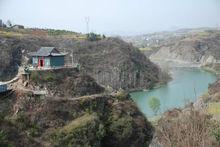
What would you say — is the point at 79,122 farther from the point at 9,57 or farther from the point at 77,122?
the point at 9,57

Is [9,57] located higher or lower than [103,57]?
higher

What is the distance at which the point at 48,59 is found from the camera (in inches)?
815

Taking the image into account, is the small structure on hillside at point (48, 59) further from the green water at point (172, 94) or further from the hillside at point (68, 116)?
the green water at point (172, 94)

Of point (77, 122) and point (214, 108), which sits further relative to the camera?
point (214, 108)

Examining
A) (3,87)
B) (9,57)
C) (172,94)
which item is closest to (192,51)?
(172,94)

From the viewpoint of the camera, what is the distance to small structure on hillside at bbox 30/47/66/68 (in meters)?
20.7

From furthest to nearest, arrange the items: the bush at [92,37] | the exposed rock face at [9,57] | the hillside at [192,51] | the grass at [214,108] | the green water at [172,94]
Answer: the hillside at [192,51]
the bush at [92,37]
the exposed rock face at [9,57]
the green water at [172,94]
the grass at [214,108]

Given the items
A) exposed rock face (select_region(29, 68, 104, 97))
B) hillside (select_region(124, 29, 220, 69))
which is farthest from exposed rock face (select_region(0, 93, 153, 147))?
hillside (select_region(124, 29, 220, 69))

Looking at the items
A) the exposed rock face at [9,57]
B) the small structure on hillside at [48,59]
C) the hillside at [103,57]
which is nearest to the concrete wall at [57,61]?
the small structure on hillside at [48,59]

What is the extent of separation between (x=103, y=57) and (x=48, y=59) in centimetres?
3647

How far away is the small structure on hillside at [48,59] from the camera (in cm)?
2070

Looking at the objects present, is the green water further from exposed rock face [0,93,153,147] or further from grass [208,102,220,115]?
exposed rock face [0,93,153,147]

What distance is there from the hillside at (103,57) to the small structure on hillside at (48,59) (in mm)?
26498

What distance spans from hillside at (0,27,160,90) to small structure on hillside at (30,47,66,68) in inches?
1043
